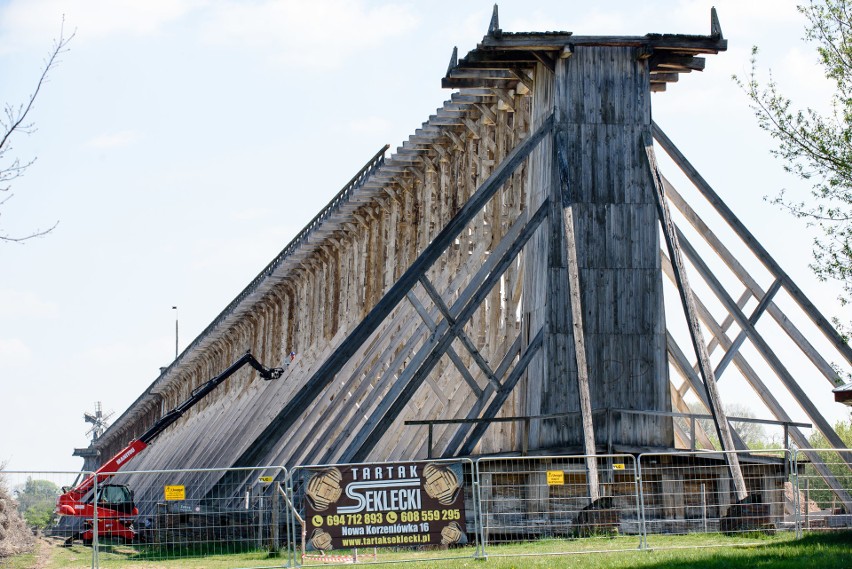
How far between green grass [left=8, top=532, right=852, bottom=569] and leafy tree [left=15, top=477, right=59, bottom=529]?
5.87 feet

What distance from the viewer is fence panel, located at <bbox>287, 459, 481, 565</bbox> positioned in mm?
15586

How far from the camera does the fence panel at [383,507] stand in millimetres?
15586

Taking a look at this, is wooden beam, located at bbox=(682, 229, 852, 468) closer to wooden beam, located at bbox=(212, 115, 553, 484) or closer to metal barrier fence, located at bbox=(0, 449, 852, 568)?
metal barrier fence, located at bbox=(0, 449, 852, 568)

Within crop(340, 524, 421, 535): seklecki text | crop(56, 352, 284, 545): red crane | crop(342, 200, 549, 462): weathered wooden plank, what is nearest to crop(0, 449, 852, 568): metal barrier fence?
crop(340, 524, 421, 535): seklecki text

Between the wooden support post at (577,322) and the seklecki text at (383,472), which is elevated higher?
the wooden support post at (577,322)

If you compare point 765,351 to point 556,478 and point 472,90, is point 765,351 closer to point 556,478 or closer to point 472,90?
point 556,478

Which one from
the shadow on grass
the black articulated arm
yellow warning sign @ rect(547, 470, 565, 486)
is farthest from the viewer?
the black articulated arm

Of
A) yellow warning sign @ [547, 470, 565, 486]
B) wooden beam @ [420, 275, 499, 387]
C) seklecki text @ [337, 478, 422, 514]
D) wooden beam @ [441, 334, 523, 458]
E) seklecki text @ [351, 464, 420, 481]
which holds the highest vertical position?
wooden beam @ [420, 275, 499, 387]

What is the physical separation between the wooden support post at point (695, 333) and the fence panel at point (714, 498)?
0.75ft

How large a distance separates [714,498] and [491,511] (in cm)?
318

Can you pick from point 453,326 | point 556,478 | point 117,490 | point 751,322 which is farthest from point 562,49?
point 117,490

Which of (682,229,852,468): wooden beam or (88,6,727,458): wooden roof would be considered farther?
(88,6,727,458): wooden roof

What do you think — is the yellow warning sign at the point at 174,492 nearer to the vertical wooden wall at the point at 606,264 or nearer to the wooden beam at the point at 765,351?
the vertical wooden wall at the point at 606,264

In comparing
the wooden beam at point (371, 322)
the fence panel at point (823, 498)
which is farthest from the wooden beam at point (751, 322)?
the wooden beam at point (371, 322)
